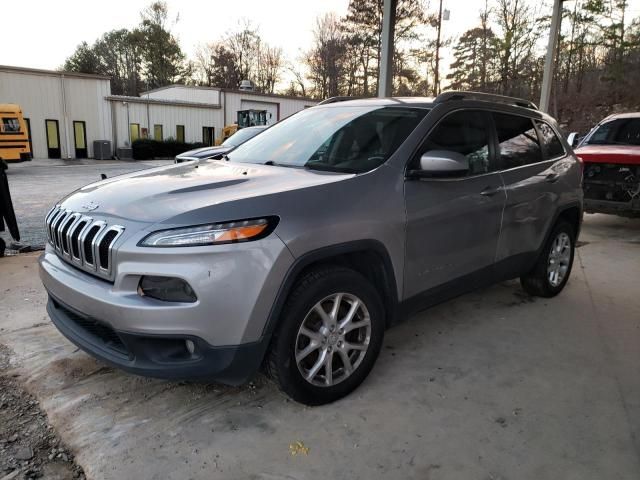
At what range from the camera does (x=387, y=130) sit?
3225mm

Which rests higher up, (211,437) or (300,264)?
(300,264)

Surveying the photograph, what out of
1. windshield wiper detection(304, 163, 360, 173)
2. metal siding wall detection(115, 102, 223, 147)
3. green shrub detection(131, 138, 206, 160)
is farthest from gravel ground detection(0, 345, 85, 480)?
metal siding wall detection(115, 102, 223, 147)

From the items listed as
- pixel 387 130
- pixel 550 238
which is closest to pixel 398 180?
pixel 387 130

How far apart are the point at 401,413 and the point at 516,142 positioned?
240cm

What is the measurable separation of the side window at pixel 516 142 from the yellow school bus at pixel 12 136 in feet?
65.1

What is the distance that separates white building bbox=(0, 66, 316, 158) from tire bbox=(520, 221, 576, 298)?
24525 millimetres

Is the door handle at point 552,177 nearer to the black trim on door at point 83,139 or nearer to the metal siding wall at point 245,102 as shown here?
the black trim on door at point 83,139

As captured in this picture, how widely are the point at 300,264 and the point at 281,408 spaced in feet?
2.89

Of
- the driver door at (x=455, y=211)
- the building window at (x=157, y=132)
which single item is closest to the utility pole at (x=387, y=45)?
the driver door at (x=455, y=211)

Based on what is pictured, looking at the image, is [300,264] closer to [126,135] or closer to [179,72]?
[126,135]

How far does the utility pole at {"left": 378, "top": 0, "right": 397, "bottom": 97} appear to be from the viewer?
26.7 ft

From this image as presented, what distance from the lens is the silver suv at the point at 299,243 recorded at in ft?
7.33

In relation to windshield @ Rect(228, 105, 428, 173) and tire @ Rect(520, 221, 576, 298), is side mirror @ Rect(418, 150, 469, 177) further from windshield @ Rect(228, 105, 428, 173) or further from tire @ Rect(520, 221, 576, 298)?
tire @ Rect(520, 221, 576, 298)

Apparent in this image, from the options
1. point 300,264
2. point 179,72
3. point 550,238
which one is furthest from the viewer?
point 179,72
